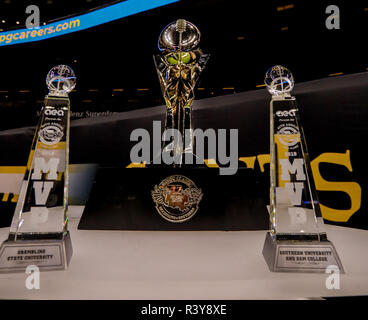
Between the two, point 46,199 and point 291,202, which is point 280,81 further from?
point 46,199

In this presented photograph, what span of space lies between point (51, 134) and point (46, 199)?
0.19 metres

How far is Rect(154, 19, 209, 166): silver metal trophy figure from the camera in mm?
1231

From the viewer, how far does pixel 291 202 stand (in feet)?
2.58

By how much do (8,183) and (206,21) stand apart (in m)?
2.01

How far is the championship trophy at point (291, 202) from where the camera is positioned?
0.71m

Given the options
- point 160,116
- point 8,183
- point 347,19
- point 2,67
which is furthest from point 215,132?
point 2,67

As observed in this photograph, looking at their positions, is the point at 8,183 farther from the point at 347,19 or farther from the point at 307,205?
the point at 347,19

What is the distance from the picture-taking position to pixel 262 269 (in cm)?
72

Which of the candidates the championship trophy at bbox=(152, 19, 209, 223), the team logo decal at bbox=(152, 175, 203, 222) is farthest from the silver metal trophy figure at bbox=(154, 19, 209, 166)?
the team logo decal at bbox=(152, 175, 203, 222)

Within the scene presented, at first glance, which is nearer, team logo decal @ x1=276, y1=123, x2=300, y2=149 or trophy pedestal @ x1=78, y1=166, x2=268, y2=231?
team logo decal @ x1=276, y1=123, x2=300, y2=149
